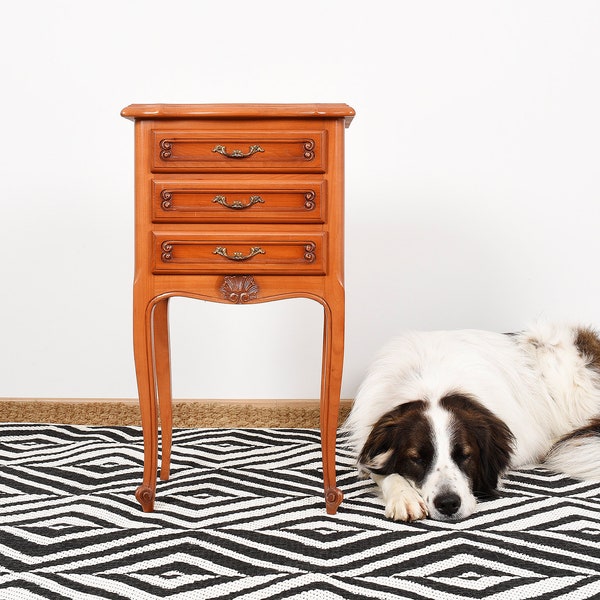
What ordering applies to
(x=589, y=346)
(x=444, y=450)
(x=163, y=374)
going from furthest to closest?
(x=589, y=346) < (x=163, y=374) < (x=444, y=450)

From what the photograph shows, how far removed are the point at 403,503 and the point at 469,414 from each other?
36 cm

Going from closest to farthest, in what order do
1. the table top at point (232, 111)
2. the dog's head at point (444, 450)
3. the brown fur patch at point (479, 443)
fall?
the table top at point (232, 111)
the dog's head at point (444, 450)
the brown fur patch at point (479, 443)

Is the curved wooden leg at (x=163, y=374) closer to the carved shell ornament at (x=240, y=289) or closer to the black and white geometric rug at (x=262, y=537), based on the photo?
the black and white geometric rug at (x=262, y=537)

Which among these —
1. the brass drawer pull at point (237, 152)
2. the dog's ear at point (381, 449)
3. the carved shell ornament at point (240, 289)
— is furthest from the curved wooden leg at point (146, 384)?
the dog's ear at point (381, 449)

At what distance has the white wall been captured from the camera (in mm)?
2994

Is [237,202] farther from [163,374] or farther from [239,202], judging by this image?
[163,374]

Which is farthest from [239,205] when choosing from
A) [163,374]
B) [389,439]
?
[389,439]

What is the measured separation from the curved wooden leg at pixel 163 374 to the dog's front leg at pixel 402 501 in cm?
64

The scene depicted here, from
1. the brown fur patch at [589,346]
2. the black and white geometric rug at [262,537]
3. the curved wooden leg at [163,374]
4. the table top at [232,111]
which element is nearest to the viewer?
the black and white geometric rug at [262,537]

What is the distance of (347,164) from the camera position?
3.02 m

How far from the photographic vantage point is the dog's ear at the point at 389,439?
7.41 ft

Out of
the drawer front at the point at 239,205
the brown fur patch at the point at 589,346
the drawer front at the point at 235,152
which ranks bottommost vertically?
the brown fur patch at the point at 589,346

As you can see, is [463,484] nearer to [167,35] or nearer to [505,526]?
[505,526]

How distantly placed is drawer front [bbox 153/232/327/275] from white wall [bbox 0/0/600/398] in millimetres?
1026
